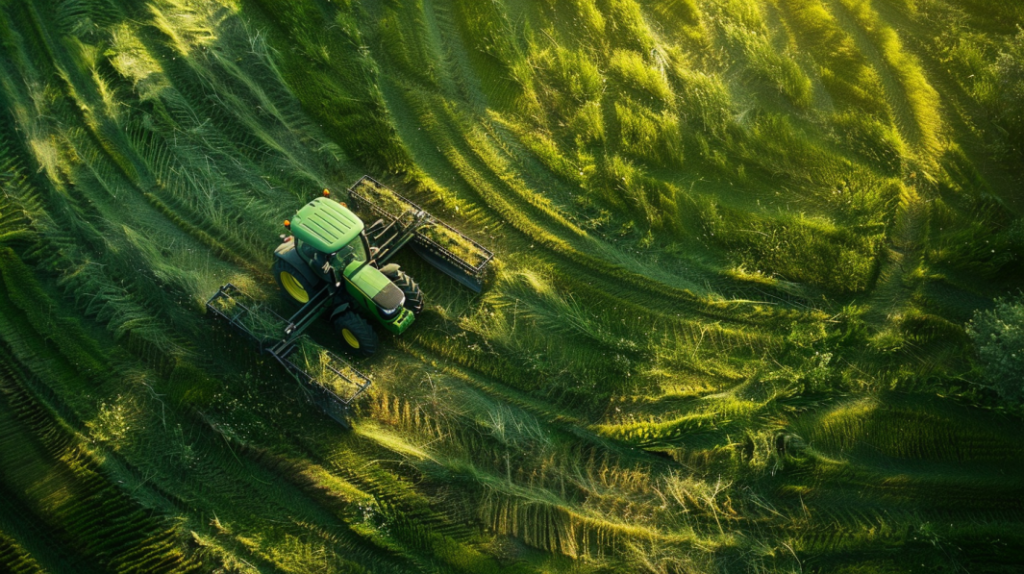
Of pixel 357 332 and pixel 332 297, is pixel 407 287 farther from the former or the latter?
pixel 332 297

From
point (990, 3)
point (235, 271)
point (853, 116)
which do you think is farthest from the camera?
A: point (990, 3)

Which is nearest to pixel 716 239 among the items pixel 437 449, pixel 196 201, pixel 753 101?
pixel 753 101

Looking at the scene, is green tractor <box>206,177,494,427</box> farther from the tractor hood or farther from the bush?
the bush

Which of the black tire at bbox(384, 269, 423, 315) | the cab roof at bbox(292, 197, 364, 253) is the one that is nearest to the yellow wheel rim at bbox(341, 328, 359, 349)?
the black tire at bbox(384, 269, 423, 315)

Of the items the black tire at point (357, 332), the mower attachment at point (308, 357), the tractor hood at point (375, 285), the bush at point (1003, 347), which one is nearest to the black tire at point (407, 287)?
the tractor hood at point (375, 285)

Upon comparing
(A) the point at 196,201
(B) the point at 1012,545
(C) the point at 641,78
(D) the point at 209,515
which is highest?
(C) the point at 641,78

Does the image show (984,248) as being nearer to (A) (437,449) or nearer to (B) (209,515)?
(A) (437,449)
